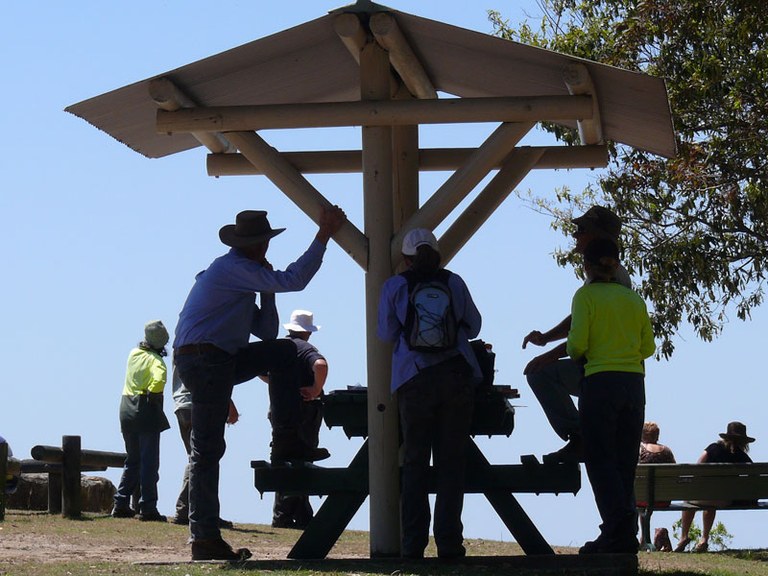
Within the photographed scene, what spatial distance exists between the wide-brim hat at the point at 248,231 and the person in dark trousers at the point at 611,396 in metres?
2.02

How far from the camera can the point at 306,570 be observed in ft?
29.0

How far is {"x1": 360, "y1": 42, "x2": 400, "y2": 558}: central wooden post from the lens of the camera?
9.51 metres

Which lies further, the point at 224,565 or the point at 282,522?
the point at 282,522

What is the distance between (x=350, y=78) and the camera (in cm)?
1102

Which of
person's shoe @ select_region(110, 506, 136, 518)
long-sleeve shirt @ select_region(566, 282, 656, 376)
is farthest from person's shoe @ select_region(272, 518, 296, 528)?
long-sleeve shirt @ select_region(566, 282, 656, 376)

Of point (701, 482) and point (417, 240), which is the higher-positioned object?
point (417, 240)

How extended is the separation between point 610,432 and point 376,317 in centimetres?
169

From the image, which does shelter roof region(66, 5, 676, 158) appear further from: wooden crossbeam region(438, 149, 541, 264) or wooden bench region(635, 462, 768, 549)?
wooden bench region(635, 462, 768, 549)

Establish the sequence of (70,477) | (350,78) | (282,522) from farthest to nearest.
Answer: (70,477)
(282,522)
(350,78)

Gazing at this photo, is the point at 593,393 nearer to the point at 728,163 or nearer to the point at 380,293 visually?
the point at 380,293

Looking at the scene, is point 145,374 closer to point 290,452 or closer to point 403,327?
point 290,452

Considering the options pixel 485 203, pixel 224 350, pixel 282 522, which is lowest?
pixel 282 522

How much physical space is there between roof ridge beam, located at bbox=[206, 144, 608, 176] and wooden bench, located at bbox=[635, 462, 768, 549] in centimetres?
404

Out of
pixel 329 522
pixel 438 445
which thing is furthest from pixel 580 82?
pixel 329 522
